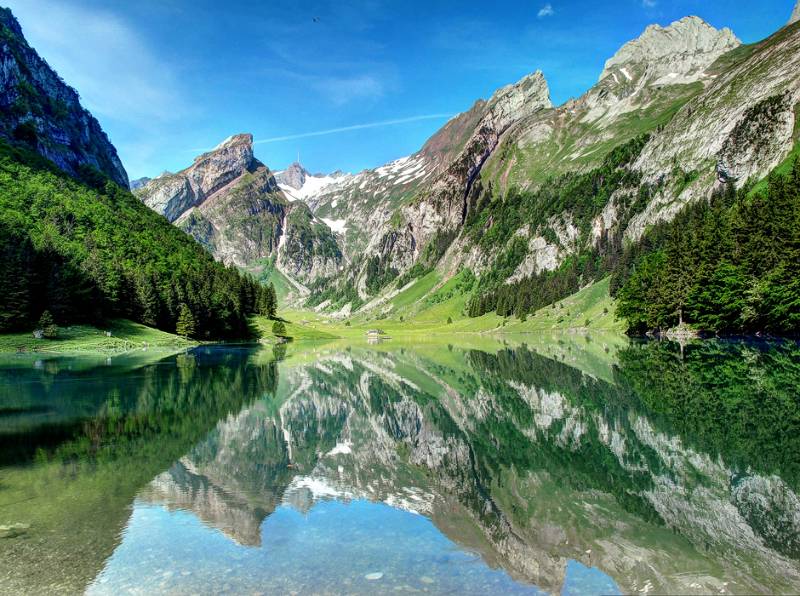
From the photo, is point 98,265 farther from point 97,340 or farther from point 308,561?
point 308,561

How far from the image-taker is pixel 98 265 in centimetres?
9512

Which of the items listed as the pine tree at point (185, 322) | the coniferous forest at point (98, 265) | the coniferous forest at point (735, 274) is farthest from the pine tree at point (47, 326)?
the coniferous forest at point (735, 274)

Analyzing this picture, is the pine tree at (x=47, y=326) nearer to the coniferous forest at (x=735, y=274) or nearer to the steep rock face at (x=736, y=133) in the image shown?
the coniferous forest at (x=735, y=274)

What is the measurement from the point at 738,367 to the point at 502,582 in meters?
39.4

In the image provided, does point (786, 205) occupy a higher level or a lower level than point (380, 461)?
higher

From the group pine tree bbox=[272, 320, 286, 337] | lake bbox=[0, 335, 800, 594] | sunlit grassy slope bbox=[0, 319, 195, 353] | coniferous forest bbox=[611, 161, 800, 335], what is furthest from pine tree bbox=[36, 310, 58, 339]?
coniferous forest bbox=[611, 161, 800, 335]

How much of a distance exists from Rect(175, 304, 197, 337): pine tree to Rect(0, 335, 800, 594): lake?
252ft

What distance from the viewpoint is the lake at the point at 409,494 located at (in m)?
9.93

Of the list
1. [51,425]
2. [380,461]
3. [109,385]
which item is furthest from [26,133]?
[380,461]

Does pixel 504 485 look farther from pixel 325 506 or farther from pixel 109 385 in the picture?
pixel 109 385

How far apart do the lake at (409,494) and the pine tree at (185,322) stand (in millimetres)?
76791

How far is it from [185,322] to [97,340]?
22.8 meters

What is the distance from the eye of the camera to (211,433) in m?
23.7

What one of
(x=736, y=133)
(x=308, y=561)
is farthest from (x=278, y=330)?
(x=736, y=133)
